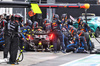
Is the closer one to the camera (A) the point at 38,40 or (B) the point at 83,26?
(B) the point at 83,26

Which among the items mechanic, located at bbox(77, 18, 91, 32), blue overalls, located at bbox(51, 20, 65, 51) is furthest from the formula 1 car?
mechanic, located at bbox(77, 18, 91, 32)

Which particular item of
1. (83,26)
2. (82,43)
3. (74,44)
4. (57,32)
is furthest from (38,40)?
(83,26)

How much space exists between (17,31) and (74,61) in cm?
262

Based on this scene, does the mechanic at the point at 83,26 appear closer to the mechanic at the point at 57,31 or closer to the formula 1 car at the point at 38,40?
the mechanic at the point at 57,31

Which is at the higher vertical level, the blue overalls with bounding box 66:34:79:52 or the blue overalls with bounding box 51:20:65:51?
the blue overalls with bounding box 51:20:65:51

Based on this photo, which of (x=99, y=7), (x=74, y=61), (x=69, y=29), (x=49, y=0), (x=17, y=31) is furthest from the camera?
(x=99, y=7)

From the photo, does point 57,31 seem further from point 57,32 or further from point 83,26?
point 83,26

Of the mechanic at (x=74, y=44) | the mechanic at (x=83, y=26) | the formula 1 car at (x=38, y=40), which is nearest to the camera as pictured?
the mechanic at (x=83, y=26)

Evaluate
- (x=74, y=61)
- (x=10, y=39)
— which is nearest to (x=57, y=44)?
(x=74, y=61)

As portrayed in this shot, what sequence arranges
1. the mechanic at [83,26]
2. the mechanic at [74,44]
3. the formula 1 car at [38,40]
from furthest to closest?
the formula 1 car at [38,40]
the mechanic at [74,44]
the mechanic at [83,26]

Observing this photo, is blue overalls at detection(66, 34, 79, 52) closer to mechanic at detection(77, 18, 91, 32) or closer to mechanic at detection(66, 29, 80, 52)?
mechanic at detection(66, 29, 80, 52)

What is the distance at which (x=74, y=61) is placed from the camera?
49.7 feet

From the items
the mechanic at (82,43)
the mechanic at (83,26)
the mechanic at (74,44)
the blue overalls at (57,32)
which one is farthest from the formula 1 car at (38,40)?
the mechanic at (83,26)

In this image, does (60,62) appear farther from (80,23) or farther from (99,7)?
(99,7)
